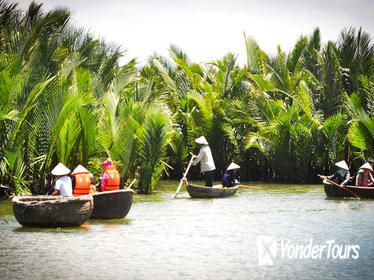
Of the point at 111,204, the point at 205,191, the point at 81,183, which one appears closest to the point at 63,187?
the point at 81,183

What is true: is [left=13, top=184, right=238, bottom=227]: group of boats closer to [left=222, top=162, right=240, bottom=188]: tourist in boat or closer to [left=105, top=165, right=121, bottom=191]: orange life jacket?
[left=105, top=165, right=121, bottom=191]: orange life jacket

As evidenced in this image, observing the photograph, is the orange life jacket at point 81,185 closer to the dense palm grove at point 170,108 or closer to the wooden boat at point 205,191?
the dense palm grove at point 170,108

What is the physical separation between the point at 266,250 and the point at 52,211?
4468 millimetres

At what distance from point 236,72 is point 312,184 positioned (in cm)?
596

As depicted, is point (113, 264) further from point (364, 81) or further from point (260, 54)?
point (260, 54)

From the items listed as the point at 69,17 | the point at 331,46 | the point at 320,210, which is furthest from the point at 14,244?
the point at 331,46

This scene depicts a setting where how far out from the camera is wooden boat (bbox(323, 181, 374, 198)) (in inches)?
778

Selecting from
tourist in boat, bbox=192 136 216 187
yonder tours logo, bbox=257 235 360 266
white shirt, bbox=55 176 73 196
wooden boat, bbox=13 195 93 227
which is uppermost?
tourist in boat, bbox=192 136 216 187

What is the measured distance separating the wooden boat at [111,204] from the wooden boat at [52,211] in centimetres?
122

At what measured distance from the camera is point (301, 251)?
1148 centimetres

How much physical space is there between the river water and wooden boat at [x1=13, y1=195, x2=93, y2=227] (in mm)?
175

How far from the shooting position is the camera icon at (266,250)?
34.9ft

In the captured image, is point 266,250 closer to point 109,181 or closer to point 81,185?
point 81,185

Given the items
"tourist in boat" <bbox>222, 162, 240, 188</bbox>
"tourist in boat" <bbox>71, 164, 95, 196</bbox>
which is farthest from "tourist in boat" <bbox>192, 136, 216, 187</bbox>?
"tourist in boat" <bbox>71, 164, 95, 196</bbox>
